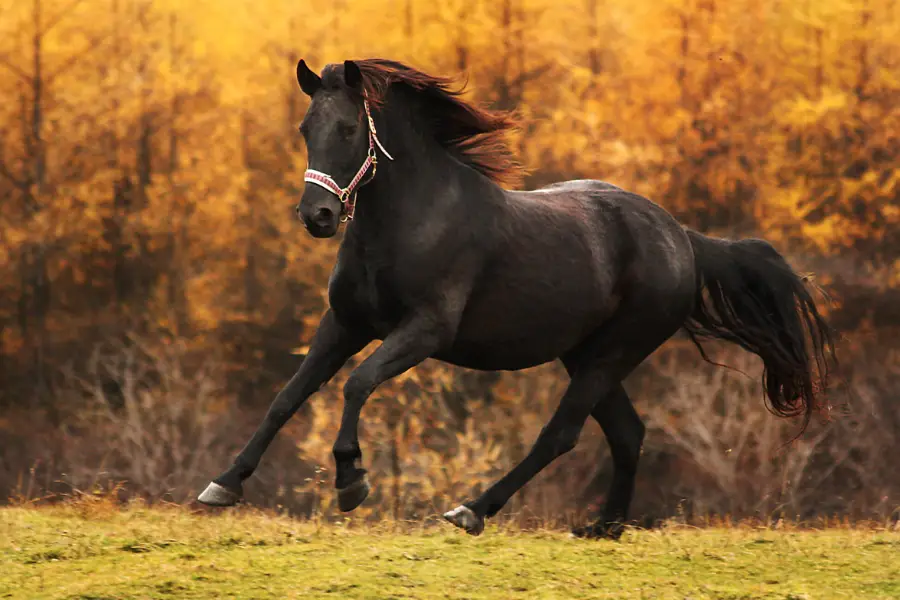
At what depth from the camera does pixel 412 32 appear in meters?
21.4

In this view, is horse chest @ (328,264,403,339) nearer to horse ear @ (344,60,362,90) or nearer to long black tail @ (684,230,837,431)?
horse ear @ (344,60,362,90)

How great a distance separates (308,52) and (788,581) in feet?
55.0

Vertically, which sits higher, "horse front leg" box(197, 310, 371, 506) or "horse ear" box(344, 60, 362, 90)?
"horse ear" box(344, 60, 362, 90)

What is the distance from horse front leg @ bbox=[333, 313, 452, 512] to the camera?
5.54 meters

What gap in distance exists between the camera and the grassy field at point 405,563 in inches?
209

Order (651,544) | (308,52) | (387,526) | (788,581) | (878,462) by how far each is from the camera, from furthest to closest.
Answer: (308,52)
(878,462)
(387,526)
(651,544)
(788,581)

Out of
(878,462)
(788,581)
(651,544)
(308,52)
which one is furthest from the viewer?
(308,52)

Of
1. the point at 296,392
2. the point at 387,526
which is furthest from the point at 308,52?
the point at 296,392

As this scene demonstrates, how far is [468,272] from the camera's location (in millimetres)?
6156

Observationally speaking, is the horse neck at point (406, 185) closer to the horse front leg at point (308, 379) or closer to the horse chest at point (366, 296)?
the horse chest at point (366, 296)

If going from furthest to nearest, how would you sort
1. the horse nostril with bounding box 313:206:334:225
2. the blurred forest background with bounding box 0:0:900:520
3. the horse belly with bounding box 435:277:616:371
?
1. the blurred forest background with bounding box 0:0:900:520
2. the horse belly with bounding box 435:277:616:371
3. the horse nostril with bounding box 313:206:334:225

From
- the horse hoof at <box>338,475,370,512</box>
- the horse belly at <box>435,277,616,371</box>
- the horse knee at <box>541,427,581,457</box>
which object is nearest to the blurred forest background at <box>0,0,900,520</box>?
the horse knee at <box>541,427,581,457</box>

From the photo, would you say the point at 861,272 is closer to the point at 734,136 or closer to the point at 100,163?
the point at 734,136

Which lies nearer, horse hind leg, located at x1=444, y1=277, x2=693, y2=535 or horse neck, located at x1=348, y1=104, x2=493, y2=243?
horse neck, located at x1=348, y1=104, x2=493, y2=243
